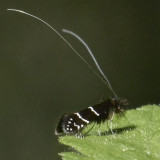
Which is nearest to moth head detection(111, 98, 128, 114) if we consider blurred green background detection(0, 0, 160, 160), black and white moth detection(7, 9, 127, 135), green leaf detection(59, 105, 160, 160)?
black and white moth detection(7, 9, 127, 135)

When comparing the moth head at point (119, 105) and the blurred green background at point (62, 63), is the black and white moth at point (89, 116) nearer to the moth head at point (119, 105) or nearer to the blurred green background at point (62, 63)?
the moth head at point (119, 105)

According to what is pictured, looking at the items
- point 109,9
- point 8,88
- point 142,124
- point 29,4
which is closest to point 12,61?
point 8,88

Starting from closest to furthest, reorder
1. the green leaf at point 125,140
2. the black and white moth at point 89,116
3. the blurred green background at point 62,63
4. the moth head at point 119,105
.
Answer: the green leaf at point 125,140 → the black and white moth at point 89,116 → the moth head at point 119,105 → the blurred green background at point 62,63

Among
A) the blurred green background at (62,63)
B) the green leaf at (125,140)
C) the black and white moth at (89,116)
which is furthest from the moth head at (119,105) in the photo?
the blurred green background at (62,63)

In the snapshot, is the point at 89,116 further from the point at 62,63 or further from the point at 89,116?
the point at 62,63

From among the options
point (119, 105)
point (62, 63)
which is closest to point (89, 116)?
point (119, 105)

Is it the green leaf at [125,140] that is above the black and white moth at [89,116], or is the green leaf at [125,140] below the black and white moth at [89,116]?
below

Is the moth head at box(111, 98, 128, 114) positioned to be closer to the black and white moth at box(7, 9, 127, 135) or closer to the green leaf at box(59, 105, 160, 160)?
the black and white moth at box(7, 9, 127, 135)

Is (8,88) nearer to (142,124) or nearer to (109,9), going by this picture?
(109,9)
